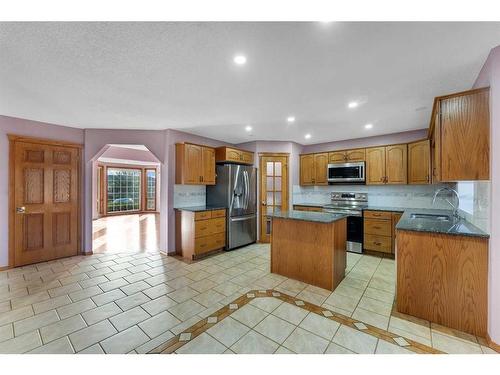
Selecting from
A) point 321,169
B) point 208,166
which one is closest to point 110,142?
point 208,166

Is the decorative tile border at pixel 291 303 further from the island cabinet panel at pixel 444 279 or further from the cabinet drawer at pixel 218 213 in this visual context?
the cabinet drawer at pixel 218 213

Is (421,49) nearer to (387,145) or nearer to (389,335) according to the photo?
(389,335)

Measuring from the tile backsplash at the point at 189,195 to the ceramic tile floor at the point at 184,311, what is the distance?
1.25 metres

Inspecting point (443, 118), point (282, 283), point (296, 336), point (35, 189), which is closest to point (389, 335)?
point (296, 336)

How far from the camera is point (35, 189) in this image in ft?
12.0

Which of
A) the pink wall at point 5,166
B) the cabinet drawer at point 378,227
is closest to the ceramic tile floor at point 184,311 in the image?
the pink wall at point 5,166

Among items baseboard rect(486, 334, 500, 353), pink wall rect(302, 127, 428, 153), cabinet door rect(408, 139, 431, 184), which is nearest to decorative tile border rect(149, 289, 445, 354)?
baseboard rect(486, 334, 500, 353)

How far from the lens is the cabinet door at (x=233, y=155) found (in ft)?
15.0

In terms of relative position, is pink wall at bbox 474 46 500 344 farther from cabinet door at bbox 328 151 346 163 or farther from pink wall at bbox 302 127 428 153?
cabinet door at bbox 328 151 346 163

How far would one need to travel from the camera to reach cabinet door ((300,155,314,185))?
531 cm

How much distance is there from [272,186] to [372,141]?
2325 millimetres

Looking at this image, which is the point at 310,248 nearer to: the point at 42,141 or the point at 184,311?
the point at 184,311

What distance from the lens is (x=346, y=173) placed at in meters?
4.77
